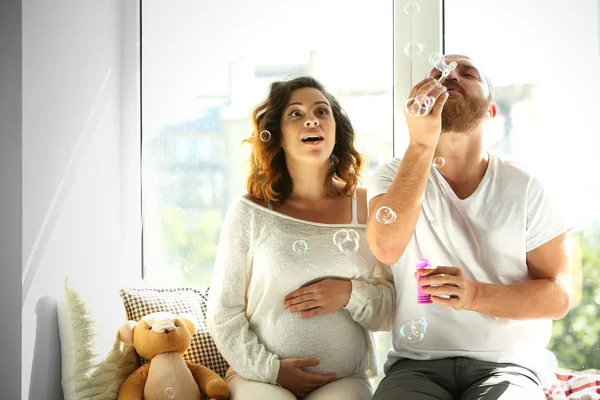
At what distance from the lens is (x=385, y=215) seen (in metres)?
1.88

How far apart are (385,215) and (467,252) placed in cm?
29

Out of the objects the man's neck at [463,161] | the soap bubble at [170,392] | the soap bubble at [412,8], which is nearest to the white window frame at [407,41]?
the soap bubble at [412,8]

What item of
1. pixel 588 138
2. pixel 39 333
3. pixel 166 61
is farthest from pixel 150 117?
pixel 588 138

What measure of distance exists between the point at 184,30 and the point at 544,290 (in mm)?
1916

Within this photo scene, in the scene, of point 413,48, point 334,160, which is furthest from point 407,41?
point 334,160

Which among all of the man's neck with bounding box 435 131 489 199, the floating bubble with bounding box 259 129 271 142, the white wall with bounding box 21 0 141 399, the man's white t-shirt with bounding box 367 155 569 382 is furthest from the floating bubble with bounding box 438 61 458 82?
the white wall with bounding box 21 0 141 399

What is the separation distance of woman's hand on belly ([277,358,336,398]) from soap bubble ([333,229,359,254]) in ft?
1.19

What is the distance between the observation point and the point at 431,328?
1965 millimetres

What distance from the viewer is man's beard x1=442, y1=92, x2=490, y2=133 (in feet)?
6.39

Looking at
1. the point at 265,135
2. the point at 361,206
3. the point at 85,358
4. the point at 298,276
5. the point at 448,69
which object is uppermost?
the point at 448,69

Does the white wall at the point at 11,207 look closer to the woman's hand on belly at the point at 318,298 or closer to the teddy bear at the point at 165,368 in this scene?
the teddy bear at the point at 165,368

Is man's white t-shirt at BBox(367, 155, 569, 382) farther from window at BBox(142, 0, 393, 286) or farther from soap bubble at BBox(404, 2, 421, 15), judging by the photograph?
soap bubble at BBox(404, 2, 421, 15)

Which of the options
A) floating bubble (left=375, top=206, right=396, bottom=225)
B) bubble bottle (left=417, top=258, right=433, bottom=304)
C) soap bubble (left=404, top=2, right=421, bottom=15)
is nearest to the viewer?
bubble bottle (left=417, top=258, right=433, bottom=304)

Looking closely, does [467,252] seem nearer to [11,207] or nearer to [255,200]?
[255,200]
